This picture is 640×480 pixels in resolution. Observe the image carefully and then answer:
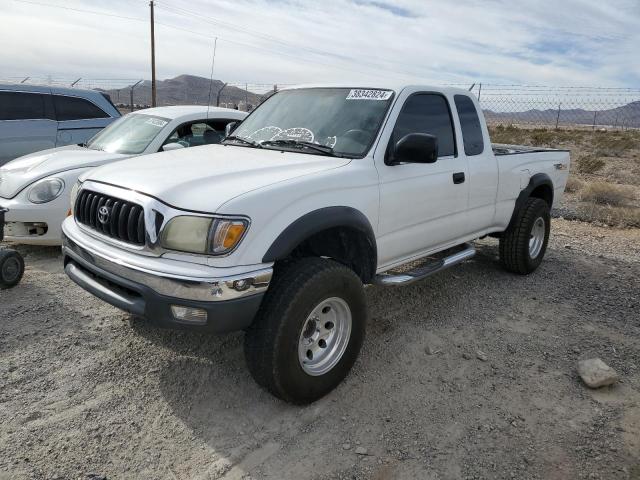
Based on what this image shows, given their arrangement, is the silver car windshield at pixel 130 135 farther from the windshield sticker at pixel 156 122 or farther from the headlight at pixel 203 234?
the headlight at pixel 203 234

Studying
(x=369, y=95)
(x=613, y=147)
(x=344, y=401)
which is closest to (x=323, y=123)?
(x=369, y=95)

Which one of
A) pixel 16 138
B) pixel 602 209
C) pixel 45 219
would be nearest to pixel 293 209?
pixel 45 219

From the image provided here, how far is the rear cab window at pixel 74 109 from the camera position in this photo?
794cm

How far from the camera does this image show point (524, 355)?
3.89 m

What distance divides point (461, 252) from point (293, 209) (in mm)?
2267

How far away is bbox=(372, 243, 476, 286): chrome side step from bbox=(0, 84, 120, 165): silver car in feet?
19.5

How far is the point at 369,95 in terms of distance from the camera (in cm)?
389

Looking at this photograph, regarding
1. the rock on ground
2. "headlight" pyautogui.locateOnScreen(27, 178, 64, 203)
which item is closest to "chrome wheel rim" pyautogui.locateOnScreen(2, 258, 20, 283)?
"headlight" pyautogui.locateOnScreen(27, 178, 64, 203)

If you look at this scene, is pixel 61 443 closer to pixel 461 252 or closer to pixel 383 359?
pixel 383 359

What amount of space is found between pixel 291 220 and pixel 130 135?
4.19 m

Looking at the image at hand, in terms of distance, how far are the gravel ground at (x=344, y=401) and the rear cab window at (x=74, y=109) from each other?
4.04 meters

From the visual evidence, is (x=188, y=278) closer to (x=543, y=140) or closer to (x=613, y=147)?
(x=613, y=147)

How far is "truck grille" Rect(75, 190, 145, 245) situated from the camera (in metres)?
2.84

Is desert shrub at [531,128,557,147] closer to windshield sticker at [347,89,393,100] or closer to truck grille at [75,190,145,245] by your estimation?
windshield sticker at [347,89,393,100]
